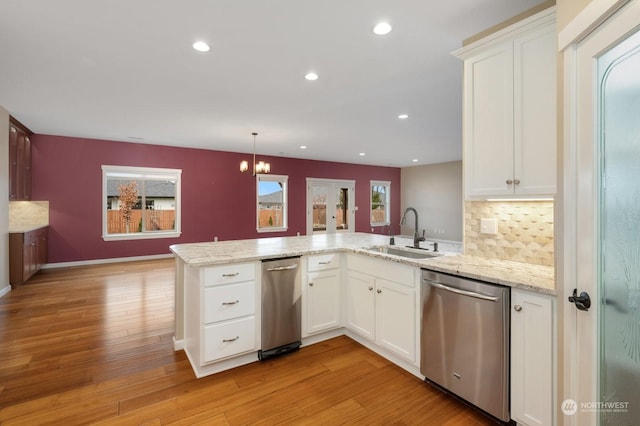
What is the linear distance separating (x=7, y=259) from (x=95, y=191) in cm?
215

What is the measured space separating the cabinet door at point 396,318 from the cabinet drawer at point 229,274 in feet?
3.51

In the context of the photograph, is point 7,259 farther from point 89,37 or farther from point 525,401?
point 525,401

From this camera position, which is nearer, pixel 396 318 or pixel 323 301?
pixel 396 318

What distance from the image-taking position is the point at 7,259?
173 inches

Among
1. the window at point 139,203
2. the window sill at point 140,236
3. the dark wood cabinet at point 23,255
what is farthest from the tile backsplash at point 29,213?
the window sill at point 140,236

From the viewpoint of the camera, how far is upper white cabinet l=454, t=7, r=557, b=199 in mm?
1833

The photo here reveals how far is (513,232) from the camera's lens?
218 centimetres

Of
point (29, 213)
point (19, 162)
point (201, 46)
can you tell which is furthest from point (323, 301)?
point (29, 213)

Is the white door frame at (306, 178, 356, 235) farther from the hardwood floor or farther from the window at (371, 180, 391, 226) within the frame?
the hardwood floor

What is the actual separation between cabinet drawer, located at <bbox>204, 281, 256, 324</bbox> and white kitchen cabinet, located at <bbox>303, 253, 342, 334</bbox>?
54 cm

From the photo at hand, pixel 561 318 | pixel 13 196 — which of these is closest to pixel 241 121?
pixel 13 196

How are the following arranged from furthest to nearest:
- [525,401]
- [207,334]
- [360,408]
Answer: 1. [207,334]
2. [360,408]
3. [525,401]

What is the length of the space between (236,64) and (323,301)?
7.89ft

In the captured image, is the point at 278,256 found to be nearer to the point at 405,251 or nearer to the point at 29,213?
the point at 405,251
